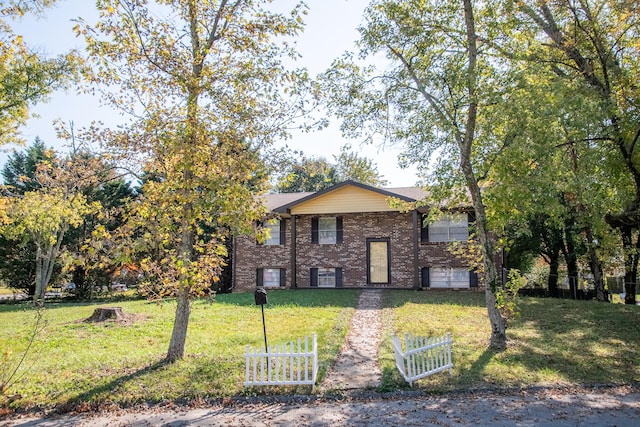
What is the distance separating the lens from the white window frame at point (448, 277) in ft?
65.2

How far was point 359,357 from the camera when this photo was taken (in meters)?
9.12

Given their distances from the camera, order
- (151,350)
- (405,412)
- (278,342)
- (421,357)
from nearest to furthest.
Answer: (405,412), (421,357), (151,350), (278,342)

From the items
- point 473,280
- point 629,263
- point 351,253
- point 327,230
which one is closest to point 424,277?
point 473,280

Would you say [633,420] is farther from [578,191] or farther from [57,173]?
[57,173]

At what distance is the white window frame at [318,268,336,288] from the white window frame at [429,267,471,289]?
4.64 metres

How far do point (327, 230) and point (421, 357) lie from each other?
1411 centimetres

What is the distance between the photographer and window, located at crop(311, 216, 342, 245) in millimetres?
21562

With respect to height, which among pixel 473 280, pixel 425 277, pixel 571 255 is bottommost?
pixel 473 280

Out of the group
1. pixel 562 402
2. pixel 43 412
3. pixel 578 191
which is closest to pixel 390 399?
pixel 562 402

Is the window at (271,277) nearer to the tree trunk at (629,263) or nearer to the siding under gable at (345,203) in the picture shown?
the siding under gable at (345,203)

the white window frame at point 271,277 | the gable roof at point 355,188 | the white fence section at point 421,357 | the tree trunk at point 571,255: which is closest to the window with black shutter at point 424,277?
the gable roof at point 355,188

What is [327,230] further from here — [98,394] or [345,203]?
[98,394]

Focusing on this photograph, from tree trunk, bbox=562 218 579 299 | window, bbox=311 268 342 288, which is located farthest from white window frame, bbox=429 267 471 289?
tree trunk, bbox=562 218 579 299

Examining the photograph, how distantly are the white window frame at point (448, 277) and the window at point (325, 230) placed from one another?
16.2 ft
